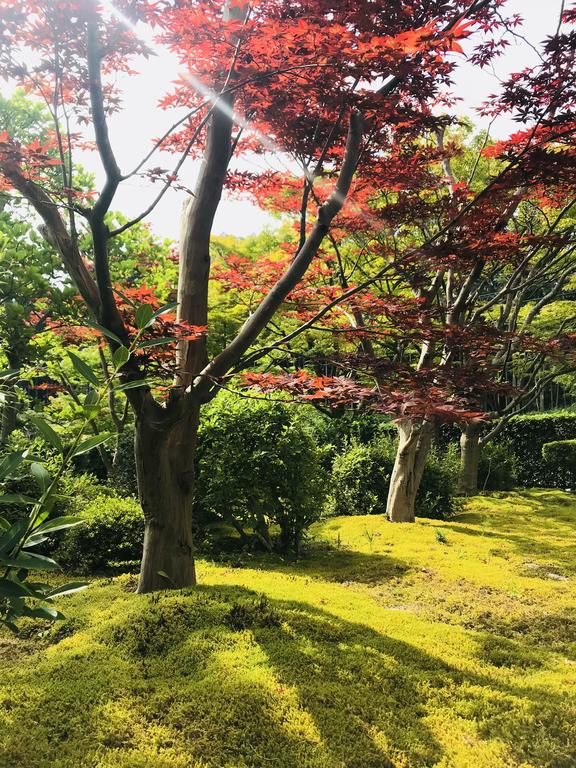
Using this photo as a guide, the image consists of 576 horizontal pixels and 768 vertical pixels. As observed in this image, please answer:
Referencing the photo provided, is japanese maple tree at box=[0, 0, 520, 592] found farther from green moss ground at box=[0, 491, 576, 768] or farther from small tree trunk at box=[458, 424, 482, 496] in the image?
small tree trunk at box=[458, 424, 482, 496]

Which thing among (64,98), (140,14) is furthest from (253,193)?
(140,14)

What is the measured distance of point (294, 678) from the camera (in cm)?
276

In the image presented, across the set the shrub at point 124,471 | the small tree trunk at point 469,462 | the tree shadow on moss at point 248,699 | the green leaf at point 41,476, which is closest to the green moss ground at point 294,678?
the tree shadow on moss at point 248,699

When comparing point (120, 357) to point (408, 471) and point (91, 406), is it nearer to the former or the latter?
point (91, 406)

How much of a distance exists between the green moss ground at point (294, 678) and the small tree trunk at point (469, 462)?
5436 millimetres

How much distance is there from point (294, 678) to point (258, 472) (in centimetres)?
296

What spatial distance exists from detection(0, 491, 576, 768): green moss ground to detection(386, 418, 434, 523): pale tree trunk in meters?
2.67

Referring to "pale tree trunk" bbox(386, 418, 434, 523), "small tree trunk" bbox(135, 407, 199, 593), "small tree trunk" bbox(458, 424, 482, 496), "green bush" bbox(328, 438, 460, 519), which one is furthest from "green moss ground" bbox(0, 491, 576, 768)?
"small tree trunk" bbox(458, 424, 482, 496)

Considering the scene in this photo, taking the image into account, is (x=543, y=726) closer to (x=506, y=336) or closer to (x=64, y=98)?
(x=506, y=336)

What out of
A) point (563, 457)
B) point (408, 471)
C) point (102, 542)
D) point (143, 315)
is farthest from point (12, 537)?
point (563, 457)

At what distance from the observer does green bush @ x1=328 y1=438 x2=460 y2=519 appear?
833 cm

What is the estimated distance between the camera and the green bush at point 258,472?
5.60m

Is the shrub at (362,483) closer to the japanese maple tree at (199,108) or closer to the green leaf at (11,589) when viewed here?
the japanese maple tree at (199,108)

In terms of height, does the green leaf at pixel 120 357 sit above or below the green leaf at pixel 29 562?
above
